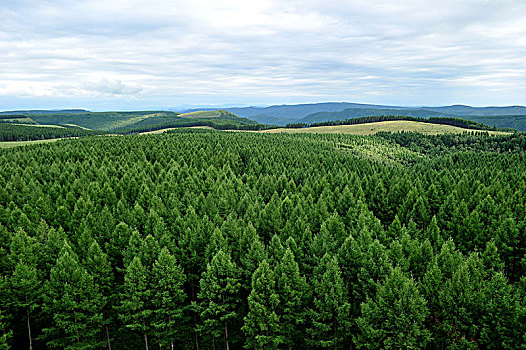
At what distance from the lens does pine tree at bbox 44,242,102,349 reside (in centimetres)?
3447

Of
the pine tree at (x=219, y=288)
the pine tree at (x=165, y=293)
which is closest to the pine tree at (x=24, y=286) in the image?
the pine tree at (x=165, y=293)

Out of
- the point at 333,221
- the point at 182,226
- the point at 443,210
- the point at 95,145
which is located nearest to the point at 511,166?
the point at 443,210

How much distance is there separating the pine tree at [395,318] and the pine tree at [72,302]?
2925cm

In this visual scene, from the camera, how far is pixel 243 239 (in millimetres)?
44156

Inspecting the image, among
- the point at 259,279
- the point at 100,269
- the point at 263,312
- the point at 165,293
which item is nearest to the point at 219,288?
the point at 259,279

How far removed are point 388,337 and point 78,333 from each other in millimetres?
33106

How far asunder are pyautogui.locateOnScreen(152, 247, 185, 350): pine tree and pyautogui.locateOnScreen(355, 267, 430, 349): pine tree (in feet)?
68.3

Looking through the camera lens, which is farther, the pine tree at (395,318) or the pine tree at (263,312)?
the pine tree at (263,312)

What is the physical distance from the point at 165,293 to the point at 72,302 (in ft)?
31.4

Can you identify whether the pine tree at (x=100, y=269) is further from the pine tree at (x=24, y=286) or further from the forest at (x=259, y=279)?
the pine tree at (x=24, y=286)

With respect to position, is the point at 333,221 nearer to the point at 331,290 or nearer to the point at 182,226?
the point at 331,290

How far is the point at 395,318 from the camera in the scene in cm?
3092

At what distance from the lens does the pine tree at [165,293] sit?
36594 millimetres

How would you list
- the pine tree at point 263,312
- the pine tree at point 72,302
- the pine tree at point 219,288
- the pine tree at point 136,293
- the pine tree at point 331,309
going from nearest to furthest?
the pine tree at point 331,309, the pine tree at point 263,312, the pine tree at point 72,302, the pine tree at point 136,293, the pine tree at point 219,288
